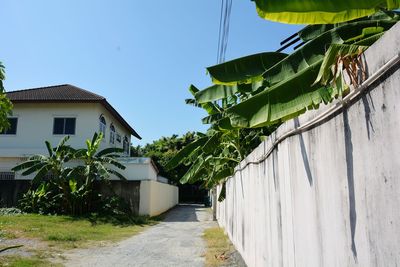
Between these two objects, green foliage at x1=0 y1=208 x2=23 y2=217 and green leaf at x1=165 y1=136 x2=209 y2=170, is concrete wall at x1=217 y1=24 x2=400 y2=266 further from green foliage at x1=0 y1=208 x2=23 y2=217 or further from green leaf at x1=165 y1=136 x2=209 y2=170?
green foliage at x1=0 y1=208 x2=23 y2=217

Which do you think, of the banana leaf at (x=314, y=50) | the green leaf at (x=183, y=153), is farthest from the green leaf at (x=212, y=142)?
the banana leaf at (x=314, y=50)

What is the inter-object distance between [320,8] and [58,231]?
1428cm

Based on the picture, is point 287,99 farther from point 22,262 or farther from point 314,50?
point 22,262

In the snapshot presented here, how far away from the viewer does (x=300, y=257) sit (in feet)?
12.5

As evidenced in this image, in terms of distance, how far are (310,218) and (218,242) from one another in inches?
384

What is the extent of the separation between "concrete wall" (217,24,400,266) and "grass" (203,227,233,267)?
16.1 feet

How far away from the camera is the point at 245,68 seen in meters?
4.43

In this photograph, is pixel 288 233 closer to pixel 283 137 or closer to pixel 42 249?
pixel 283 137

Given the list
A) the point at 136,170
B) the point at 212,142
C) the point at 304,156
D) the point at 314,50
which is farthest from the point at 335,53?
the point at 136,170

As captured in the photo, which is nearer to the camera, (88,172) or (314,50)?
(314,50)

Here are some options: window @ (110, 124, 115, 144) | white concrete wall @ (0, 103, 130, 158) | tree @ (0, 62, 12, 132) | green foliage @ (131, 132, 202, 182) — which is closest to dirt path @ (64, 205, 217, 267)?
tree @ (0, 62, 12, 132)

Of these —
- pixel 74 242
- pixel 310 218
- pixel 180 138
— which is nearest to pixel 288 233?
pixel 310 218

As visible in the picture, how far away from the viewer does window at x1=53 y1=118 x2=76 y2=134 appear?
80.5 feet

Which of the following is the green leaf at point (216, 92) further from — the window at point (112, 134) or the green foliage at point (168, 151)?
the green foliage at point (168, 151)
